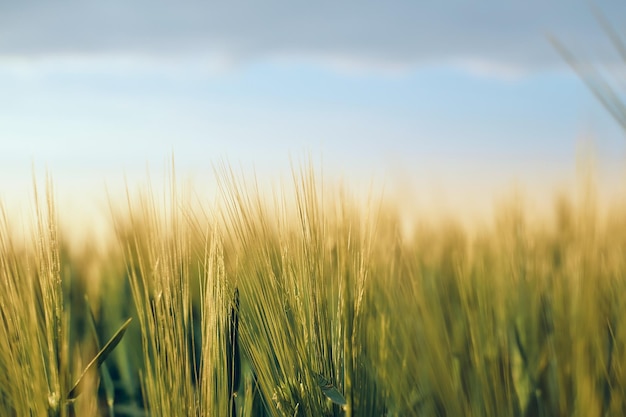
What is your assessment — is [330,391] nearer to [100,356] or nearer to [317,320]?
[317,320]

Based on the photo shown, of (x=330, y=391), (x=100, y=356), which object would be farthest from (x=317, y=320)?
(x=100, y=356)

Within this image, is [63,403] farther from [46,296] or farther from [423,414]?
[423,414]

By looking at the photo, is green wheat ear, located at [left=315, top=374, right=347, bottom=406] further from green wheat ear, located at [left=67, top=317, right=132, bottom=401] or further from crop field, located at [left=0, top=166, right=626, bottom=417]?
green wheat ear, located at [left=67, top=317, right=132, bottom=401]

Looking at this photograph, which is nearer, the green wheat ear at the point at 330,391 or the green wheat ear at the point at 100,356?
the green wheat ear at the point at 330,391

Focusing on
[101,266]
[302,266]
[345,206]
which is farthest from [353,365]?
[101,266]

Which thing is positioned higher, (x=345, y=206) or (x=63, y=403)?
(x=345, y=206)

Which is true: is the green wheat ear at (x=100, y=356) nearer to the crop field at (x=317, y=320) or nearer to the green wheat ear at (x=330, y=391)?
the crop field at (x=317, y=320)

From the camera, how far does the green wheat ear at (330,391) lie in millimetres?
1539

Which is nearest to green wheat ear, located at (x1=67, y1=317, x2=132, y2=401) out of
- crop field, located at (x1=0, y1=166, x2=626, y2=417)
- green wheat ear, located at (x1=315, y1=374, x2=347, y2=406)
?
crop field, located at (x1=0, y1=166, x2=626, y2=417)

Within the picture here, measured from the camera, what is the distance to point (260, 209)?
5.43ft

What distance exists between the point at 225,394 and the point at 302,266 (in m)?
0.34

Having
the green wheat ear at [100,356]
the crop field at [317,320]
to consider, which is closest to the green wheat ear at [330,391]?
the crop field at [317,320]

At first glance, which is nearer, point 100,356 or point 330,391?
point 330,391

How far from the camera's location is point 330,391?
5.12 feet
